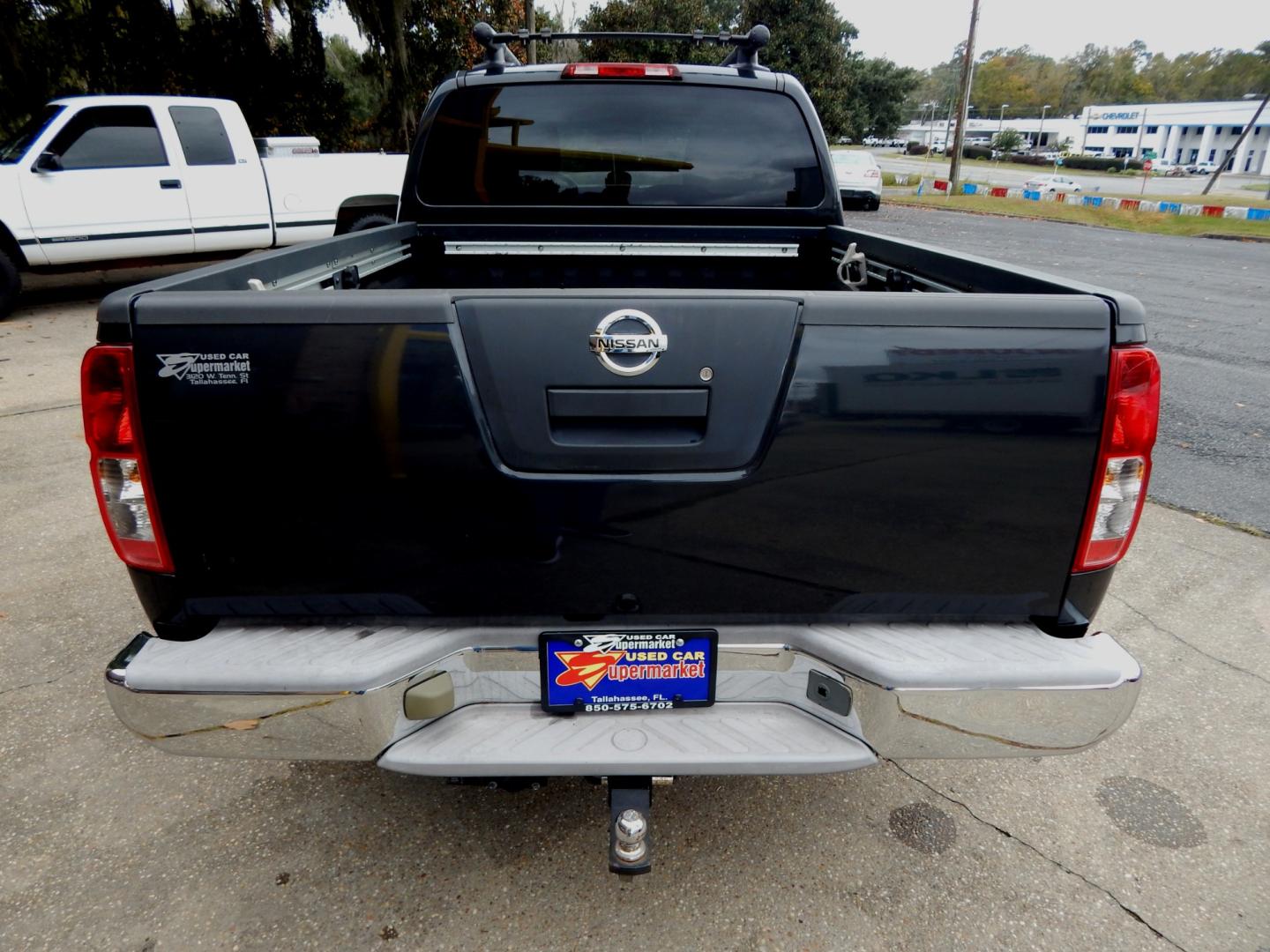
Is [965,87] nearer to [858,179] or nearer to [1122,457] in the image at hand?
[858,179]

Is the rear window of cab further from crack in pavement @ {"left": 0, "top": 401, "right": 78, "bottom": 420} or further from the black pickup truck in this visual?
crack in pavement @ {"left": 0, "top": 401, "right": 78, "bottom": 420}

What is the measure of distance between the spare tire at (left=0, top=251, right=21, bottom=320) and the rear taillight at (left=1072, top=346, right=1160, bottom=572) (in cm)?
1001

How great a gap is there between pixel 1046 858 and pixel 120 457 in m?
2.61

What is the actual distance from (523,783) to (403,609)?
0.55m

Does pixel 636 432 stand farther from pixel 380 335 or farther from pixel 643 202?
pixel 643 202

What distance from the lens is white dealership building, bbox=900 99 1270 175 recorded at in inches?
2955

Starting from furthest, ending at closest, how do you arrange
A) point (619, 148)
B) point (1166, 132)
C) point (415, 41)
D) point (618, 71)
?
1. point (1166, 132)
2. point (415, 41)
3. point (619, 148)
4. point (618, 71)

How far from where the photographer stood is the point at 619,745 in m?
1.86

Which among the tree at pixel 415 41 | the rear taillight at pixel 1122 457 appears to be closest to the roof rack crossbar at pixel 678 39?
the rear taillight at pixel 1122 457

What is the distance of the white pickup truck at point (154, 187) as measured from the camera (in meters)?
8.34

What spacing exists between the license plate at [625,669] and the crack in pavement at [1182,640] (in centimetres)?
256

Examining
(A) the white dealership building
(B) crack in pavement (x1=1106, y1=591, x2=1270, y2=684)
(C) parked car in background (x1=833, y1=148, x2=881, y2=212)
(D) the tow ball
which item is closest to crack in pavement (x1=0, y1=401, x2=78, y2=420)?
(D) the tow ball

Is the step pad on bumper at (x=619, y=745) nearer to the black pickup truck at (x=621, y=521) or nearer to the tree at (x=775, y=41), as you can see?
the black pickup truck at (x=621, y=521)

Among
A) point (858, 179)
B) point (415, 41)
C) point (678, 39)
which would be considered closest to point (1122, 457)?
point (678, 39)
